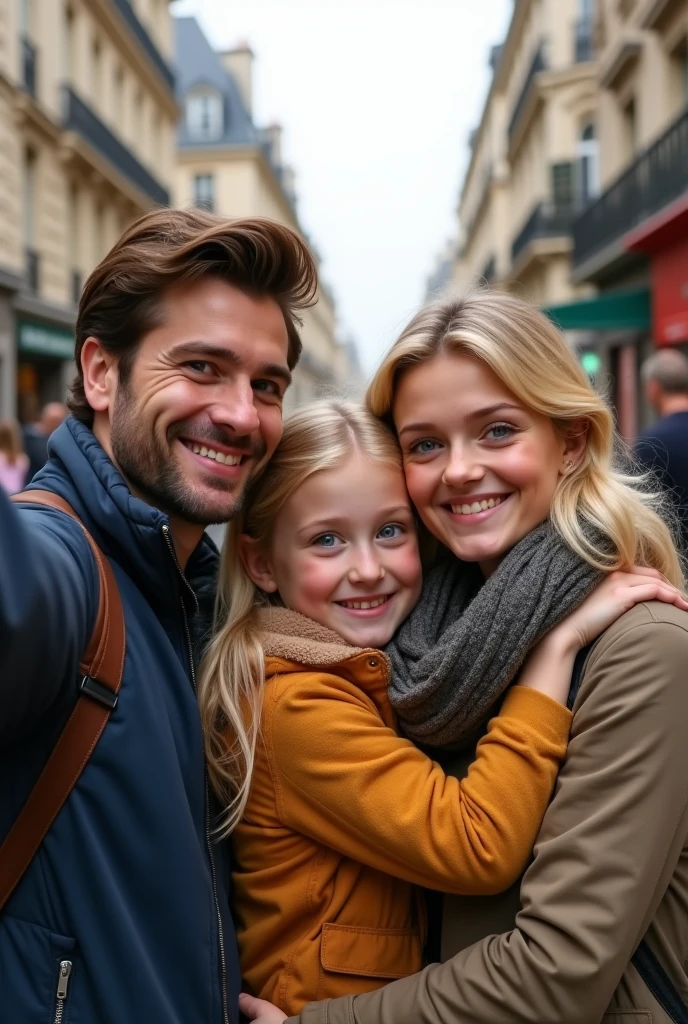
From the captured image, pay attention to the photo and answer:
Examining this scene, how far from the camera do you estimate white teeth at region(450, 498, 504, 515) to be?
1988 millimetres

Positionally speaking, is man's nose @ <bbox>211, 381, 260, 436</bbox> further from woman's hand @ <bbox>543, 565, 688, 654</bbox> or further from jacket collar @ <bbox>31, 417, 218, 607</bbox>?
woman's hand @ <bbox>543, 565, 688, 654</bbox>

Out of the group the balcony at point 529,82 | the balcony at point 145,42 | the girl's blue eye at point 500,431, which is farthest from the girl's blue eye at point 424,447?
the balcony at point 529,82

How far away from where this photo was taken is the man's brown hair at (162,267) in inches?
75.0

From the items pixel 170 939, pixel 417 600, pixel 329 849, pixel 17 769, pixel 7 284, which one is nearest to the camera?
pixel 17 769

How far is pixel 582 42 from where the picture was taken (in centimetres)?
2467

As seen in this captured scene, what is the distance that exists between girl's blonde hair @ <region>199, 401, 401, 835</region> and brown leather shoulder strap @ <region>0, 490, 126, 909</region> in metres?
0.42

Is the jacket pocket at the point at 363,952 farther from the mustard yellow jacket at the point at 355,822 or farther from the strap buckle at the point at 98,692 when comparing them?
the strap buckle at the point at 98,692

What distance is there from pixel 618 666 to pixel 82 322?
125 centimetres

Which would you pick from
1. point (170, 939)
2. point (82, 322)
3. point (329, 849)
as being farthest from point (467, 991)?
point (82, 322)

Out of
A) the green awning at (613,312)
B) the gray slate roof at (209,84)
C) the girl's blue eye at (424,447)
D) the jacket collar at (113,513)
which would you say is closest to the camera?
the jacket collar at (113,513)

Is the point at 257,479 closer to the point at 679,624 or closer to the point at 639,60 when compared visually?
the point at 679,624

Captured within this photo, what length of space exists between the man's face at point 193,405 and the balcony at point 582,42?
25884 mm

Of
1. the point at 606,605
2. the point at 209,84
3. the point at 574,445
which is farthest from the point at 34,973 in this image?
the point at 209,84

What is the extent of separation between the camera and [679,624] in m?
1.68
